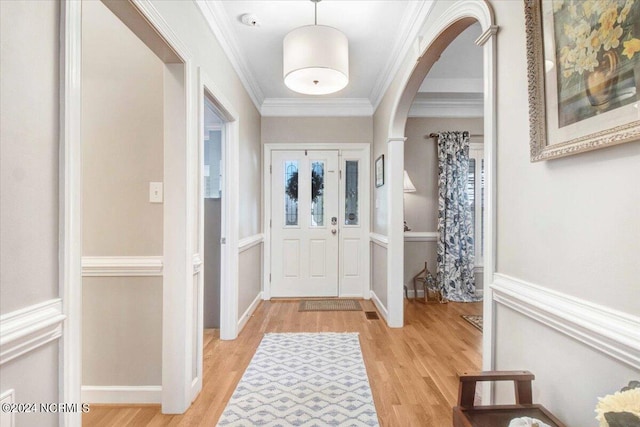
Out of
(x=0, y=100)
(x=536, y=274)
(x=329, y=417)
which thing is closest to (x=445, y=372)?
(x=329, y=417)

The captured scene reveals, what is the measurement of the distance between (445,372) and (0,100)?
2.70 m

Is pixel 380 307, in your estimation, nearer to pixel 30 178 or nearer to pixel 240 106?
pixel 240 106

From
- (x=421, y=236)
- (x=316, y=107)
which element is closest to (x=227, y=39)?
(x=316, y=107)

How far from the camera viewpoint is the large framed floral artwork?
757 millimetres

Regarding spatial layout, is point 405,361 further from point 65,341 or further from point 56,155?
point 56,155

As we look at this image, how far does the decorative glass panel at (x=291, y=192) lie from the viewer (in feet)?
14.8

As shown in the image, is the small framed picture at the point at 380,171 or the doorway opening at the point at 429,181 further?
the doorway opening at the point at 429,181

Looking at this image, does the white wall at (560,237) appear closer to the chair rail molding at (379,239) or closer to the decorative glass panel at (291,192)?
the chair rail molding at (379,239)

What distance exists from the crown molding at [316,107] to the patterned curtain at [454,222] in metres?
1.11

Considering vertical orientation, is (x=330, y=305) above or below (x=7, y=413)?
below

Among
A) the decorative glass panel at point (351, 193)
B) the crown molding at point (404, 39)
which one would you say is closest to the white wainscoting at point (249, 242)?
the decorative glass panel at point (351, 193)

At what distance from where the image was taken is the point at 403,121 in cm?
328

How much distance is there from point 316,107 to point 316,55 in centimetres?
210

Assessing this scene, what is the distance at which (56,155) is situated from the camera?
96cm
